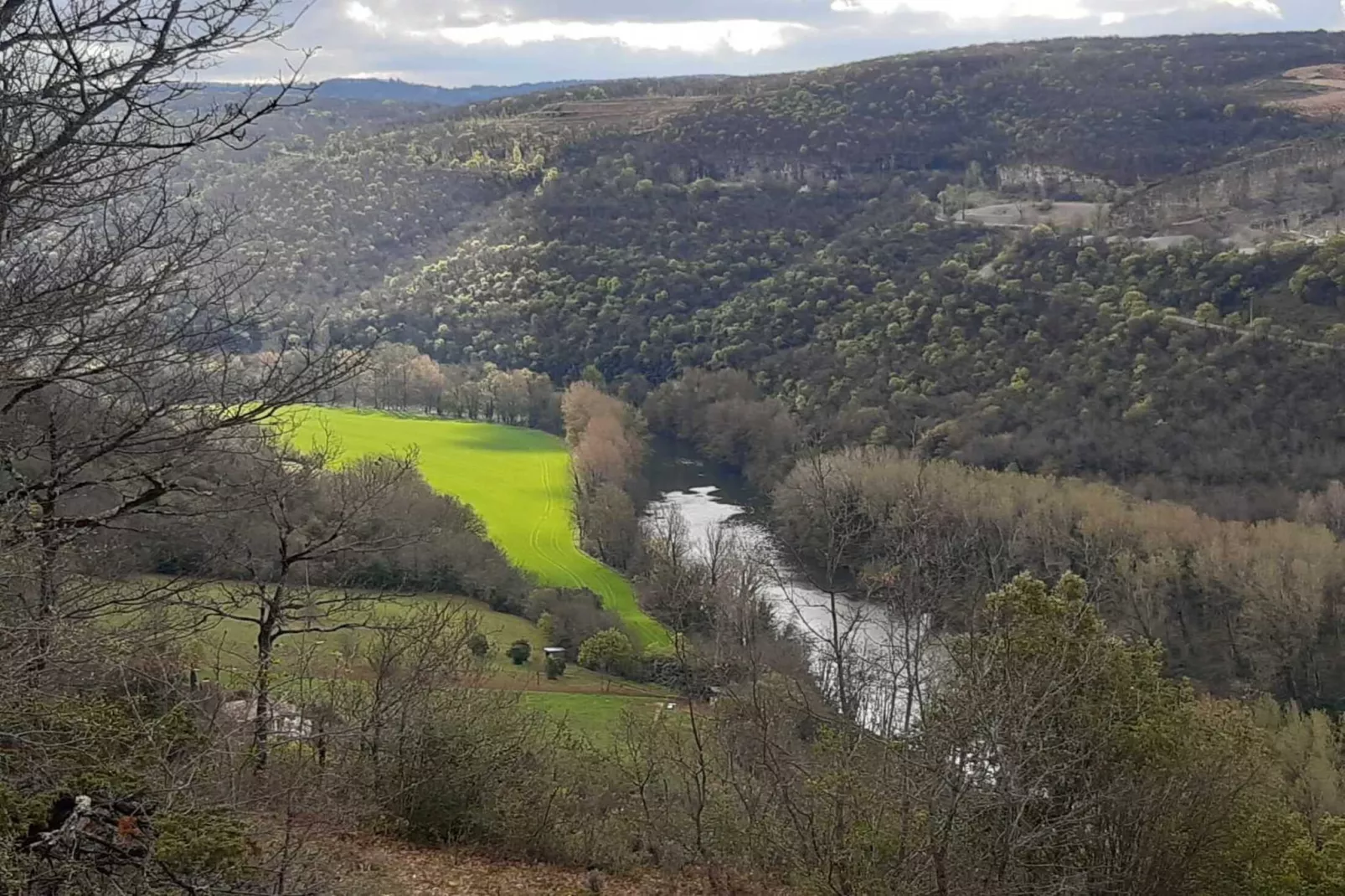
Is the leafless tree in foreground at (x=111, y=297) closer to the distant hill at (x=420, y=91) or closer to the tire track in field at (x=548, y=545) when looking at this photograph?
the tire track in field at (x=548, y=545)

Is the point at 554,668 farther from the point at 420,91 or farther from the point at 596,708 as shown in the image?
the point at 420,91

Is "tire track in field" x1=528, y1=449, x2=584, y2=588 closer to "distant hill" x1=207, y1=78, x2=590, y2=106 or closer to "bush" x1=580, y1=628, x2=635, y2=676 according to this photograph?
"bush" x1=580, y1=628, x2=635, y2=676

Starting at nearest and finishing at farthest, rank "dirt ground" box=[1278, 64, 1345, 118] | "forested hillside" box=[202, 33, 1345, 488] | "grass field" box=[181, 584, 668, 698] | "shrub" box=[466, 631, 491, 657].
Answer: "shrub" box=[466, 631, 491, 657], "grass field" box=[181, 584, 668, 698], "forested hillside" box=[202, 33, 1345, 488], "dirt ground" box=[1278, 64, 1345, 118]

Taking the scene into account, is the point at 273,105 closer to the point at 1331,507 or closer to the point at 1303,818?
the point at 1303,818

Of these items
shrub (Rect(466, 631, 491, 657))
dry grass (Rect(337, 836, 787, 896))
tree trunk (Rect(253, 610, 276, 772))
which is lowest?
shrub (Rect(466, 631, 491, 657))

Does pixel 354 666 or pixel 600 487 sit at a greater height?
pixel 354 666

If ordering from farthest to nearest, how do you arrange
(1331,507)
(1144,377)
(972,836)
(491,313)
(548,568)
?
(491,313) → (1144,377) → (548,568) → (1331,507) → (972,836)

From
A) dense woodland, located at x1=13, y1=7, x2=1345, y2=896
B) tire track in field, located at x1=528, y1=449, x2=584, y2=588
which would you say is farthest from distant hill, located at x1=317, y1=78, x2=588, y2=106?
tire track in field, located at x1=528, y1=449, x2=584, y2=588

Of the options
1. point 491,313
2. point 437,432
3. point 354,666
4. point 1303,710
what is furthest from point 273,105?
point 491,313
